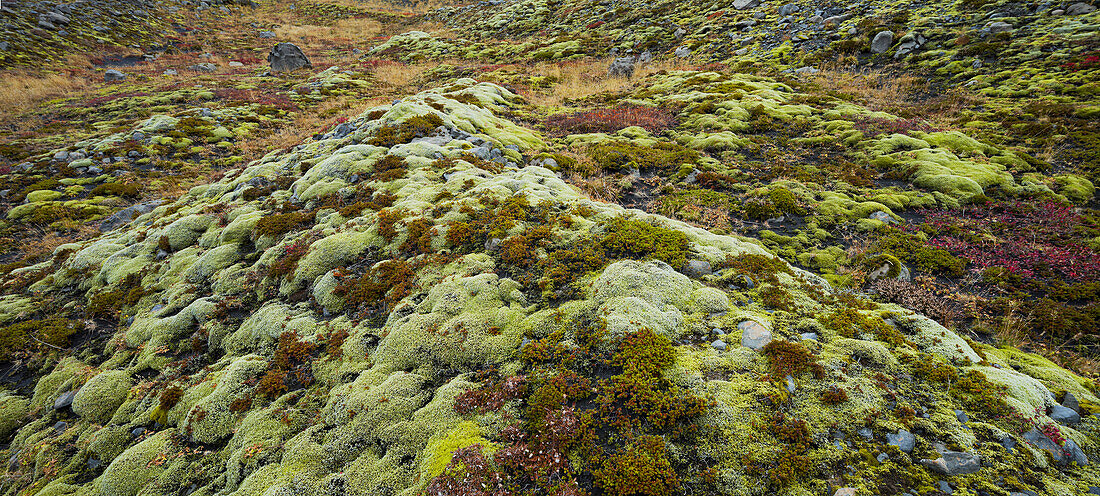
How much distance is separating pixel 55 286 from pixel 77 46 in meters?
53.5

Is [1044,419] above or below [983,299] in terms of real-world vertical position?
above

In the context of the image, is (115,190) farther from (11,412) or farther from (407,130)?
(11,412)

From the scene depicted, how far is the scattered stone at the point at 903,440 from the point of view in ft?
15.2

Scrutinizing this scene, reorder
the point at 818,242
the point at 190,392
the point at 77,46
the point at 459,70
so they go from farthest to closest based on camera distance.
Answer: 1. the point at 77,46
2. the point at 459,70
3. the point at 818,242
4. the point at 190,392

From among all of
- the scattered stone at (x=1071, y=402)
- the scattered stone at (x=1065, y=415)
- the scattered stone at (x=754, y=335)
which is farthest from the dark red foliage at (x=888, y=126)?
the scattered stone at (x=754, y=335)

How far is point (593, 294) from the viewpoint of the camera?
727 centimetres

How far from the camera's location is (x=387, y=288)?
8438mm

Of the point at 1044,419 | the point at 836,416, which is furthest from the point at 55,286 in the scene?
the point at 1044,419

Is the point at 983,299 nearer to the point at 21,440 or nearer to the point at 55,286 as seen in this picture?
the point at 21,440

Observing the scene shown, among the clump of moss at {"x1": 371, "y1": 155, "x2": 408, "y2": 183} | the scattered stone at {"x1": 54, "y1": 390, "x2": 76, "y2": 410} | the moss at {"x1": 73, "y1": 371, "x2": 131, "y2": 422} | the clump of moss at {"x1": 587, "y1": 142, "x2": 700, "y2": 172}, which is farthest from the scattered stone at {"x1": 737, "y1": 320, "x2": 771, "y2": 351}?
the scattered stone at {"x1": 54, "y1": 390, "x2": 76, "y2": 410}

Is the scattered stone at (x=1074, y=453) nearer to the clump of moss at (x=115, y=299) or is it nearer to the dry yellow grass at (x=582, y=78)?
the clump of moss at (x=115, y=299)

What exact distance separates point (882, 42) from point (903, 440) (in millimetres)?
31846

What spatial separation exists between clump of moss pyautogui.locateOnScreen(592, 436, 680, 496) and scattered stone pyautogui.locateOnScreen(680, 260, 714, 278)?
161 inches

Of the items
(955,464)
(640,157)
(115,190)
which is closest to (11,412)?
(115,190)
